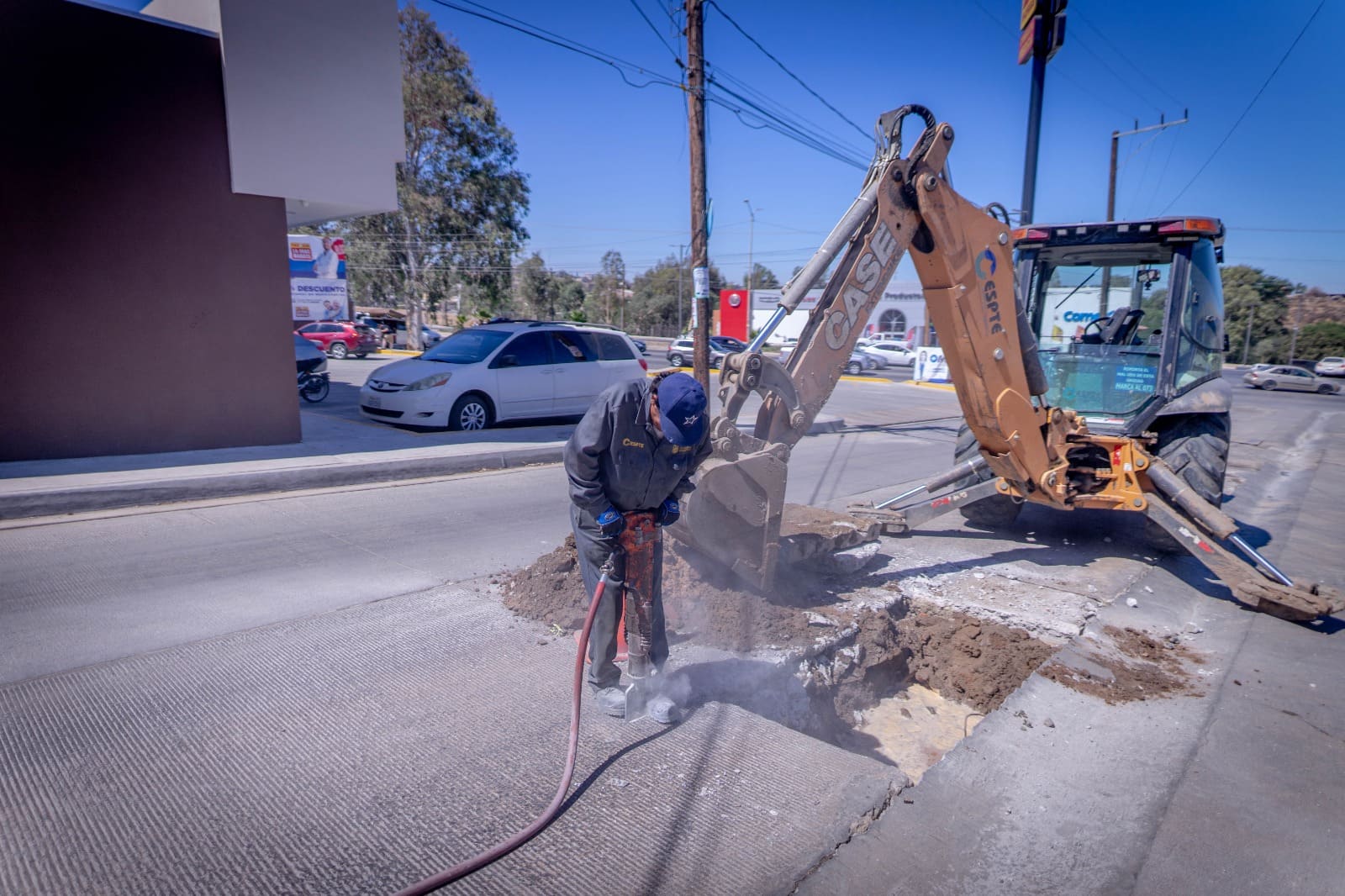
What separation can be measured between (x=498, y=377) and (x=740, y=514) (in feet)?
28.7

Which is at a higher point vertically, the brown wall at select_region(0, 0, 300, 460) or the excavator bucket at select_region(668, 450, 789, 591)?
the brown wall at select_region(0, 0, 300, 460)

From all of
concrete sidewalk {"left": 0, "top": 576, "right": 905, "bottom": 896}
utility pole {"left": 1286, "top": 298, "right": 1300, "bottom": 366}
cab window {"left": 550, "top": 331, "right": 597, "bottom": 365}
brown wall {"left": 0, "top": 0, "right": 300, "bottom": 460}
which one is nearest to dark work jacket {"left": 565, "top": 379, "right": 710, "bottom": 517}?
concrete sidewalk {"left": 0, "top": 576, "right": 905, "bottom": 896}

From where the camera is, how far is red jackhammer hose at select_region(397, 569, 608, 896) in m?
2.61

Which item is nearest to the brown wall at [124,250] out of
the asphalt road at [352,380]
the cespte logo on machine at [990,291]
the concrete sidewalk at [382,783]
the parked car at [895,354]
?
the asphalt road at [352,380]

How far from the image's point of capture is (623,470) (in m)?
3.55

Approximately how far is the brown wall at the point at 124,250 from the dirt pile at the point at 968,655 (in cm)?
900

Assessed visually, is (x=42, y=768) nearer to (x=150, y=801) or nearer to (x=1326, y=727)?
(x=150, y=801)

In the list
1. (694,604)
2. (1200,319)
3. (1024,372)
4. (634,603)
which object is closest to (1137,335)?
(1200,319)

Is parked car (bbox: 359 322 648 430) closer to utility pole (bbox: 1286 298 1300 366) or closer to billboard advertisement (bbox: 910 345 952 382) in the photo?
billboard advertisement (bbox: 910 345 952 382)

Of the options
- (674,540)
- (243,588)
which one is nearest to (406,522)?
(243,588)

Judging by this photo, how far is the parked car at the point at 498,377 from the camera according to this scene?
39.9 feet

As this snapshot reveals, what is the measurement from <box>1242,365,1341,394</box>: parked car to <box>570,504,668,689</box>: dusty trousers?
4305 centimetres

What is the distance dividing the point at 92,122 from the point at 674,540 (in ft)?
28.5

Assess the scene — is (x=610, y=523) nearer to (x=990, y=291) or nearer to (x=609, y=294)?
(x=990, y=291)
